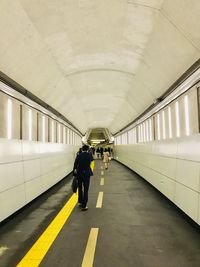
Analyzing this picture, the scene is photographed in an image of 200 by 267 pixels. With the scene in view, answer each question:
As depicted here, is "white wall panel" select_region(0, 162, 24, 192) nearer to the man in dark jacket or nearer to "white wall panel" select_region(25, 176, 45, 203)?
"white wall panel" select_region(25, 176, 45, 203)

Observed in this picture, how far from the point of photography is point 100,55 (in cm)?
1030

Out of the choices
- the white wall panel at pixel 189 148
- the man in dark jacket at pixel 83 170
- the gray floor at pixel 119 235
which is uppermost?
the white wall panel at pixel 189 148

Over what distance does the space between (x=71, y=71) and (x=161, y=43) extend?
483 cm

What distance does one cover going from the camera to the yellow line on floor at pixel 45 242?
404 centimetres

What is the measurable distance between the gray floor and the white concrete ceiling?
13.2ft

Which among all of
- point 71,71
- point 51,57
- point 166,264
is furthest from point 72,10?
point 166,264

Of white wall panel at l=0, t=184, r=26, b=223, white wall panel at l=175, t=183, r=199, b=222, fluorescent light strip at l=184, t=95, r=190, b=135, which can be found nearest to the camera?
white wall panel at l=175, t=183, r=199, b=222

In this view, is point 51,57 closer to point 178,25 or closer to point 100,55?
point 100,55

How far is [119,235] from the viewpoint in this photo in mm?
5273

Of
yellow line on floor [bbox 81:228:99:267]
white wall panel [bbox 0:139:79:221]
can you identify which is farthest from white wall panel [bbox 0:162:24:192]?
yellow line on floor [bbox 81:228:99:267]

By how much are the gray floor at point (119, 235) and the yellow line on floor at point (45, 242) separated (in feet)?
0.37

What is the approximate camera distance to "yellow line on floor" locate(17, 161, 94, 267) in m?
4.04

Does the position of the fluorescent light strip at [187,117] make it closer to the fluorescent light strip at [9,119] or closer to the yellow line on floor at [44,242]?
the yellow line on floor at [44,242]

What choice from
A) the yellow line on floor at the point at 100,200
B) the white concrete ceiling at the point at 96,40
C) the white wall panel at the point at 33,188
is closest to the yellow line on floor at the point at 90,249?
the yellow line on floor at the point at 100,200
